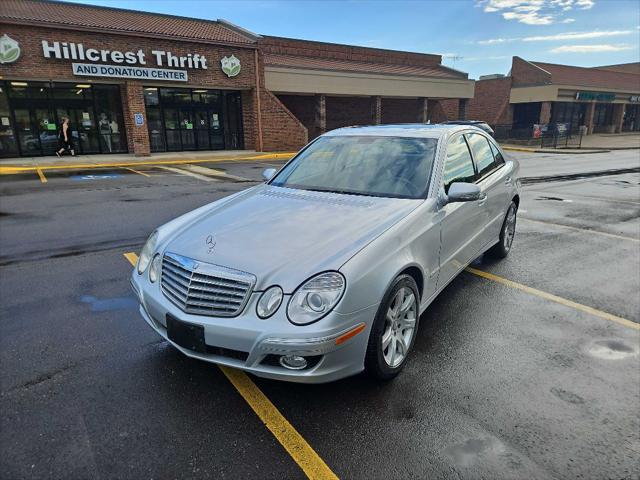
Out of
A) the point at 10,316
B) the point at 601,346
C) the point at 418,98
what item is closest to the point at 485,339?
the point at 601,346

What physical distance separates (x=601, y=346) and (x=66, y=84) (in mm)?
22526

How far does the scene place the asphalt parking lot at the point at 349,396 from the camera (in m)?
2.42

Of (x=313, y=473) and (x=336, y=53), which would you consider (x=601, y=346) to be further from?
(x=336, y=53)

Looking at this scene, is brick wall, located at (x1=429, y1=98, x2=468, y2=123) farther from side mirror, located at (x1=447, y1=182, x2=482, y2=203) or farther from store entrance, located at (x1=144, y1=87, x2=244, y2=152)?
side mirror, located at (x1=447, y1=182, x2=482, y2=203)

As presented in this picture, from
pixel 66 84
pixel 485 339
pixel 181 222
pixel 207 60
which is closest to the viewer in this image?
pixel 181 222

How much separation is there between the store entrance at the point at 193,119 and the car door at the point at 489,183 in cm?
2034

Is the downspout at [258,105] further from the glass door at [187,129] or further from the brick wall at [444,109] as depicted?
the brick wall at [444,109]

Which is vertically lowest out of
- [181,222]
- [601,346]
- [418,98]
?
[601,346]

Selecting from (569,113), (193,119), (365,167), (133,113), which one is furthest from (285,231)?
(569,113)

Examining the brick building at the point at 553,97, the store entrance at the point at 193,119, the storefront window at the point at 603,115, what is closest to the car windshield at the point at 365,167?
the store entrance at the point at 193,119

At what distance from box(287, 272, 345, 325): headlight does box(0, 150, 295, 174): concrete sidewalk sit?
1682 cm

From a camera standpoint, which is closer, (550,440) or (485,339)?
(550,440)

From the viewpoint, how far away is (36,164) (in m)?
17.3

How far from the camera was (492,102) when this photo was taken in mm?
42031
